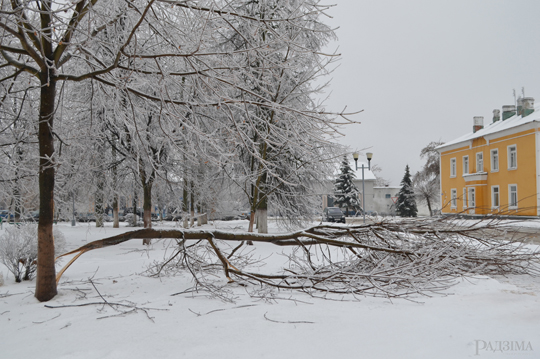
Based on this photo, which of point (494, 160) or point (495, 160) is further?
point (494, 160)

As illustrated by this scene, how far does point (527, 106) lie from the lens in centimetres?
2975

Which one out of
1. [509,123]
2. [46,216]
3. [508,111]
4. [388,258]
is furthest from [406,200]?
[46,216]

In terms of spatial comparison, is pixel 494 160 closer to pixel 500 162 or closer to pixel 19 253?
pixel 500 162

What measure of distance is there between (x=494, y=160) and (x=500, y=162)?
1.20 metres

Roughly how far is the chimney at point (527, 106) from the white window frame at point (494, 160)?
3462 millimetres

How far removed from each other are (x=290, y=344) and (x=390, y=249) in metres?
2.50

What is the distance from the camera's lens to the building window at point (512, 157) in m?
28.2

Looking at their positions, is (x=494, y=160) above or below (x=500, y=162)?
above

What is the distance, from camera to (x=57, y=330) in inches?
143

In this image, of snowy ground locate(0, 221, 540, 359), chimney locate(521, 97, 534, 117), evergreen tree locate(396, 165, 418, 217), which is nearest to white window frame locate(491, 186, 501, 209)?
chimney locate(521, 97, 534, 117)

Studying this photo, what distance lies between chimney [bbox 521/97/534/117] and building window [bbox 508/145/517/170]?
3137 mm

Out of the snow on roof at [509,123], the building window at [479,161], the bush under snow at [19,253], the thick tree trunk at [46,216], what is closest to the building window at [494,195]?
the building window at [479,161]

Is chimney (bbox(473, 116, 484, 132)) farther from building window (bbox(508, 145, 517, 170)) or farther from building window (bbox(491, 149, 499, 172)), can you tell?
building window (bbox(508, 145, 517, 170))

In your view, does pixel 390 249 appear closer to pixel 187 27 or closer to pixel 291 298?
pixel 291 298
